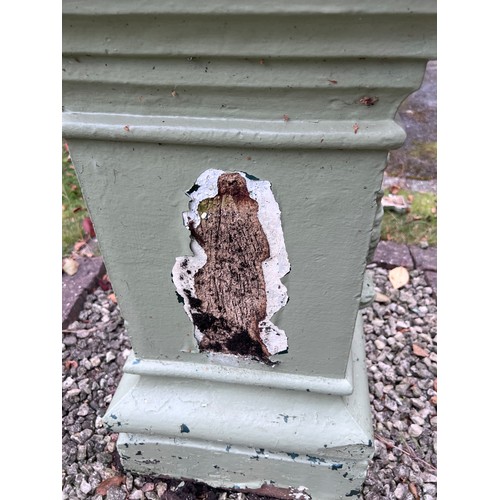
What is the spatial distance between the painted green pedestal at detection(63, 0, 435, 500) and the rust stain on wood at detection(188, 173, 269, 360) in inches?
1.4

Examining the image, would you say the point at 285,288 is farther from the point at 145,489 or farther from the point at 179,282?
the point at 145,489

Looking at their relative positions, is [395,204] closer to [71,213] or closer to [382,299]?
[382,299]

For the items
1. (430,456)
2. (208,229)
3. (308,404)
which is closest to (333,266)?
(208,229)

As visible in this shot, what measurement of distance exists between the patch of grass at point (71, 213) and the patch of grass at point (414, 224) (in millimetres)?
1699

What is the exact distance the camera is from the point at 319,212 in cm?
95

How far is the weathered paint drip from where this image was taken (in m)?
0.96

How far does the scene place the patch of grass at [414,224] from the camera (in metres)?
2.55

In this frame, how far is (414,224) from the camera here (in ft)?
8.63

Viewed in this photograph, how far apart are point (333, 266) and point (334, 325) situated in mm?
189

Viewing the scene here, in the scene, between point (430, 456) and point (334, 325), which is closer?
point (334, 325)

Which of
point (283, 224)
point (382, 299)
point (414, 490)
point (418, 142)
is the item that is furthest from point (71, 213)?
point (418, 142)

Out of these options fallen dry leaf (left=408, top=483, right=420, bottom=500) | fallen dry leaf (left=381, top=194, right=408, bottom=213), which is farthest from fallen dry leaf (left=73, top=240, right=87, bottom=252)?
fallen dry leaf (left=408, top=483, right=420, bottom=500)

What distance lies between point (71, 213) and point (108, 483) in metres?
1.69

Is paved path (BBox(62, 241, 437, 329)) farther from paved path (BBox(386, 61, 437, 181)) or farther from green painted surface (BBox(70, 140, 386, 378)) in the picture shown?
green painted surface (BBox(70, 140, 386, 378))
